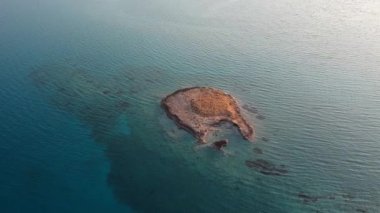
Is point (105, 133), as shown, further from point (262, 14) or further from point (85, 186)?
point (262, 14)

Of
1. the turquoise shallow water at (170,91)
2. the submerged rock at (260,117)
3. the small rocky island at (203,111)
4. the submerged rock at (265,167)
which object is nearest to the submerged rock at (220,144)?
the small rocky island at (203,111)

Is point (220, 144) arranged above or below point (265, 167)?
above

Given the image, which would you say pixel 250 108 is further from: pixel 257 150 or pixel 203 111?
pixel 257 150

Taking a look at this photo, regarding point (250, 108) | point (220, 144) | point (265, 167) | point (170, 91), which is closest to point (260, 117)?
point (250, 108)

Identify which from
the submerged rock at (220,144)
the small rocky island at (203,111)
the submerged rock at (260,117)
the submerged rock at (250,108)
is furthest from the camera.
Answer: the submerged rock at (250,108)

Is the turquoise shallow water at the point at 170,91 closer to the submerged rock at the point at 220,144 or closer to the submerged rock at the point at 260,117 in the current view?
the submerged rock at the point at 260,117

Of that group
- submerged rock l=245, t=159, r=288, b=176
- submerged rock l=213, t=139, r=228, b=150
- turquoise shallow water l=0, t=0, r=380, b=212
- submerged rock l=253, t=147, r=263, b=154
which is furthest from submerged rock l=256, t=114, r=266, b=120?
submerged rock l=245, t=159, r=288, b=176

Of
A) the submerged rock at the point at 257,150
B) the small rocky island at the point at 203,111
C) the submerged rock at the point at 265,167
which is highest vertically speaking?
the small rocky island at the point at 203,111
